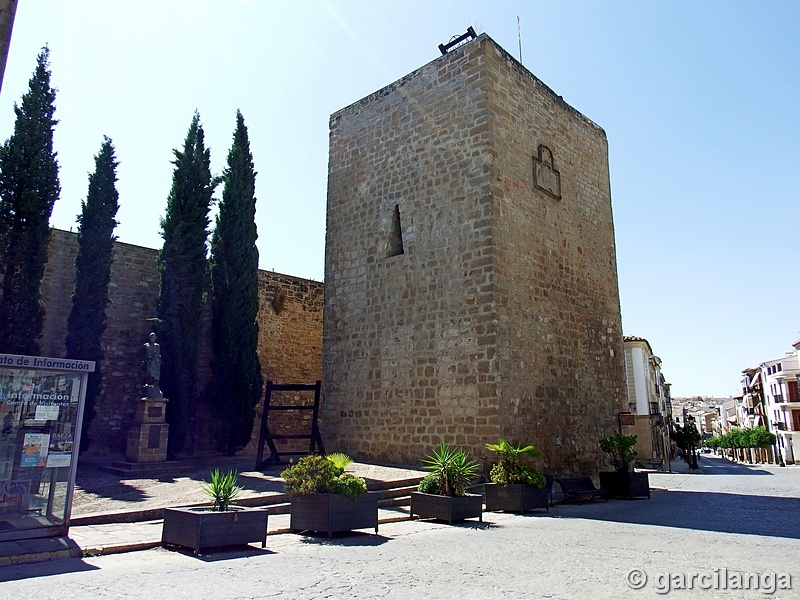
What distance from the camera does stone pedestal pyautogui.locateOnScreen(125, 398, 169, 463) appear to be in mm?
10953

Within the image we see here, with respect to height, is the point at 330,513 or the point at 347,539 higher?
the point at 330,513

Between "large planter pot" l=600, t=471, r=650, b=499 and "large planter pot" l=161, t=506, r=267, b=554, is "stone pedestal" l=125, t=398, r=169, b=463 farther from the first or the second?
"large planter pot" l=600, t=471, r=650, b=499

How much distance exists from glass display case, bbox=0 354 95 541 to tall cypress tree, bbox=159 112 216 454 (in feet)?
24.6

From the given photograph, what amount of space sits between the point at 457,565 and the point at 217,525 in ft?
6.99

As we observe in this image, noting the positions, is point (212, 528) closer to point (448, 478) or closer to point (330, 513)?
point (330, 513)

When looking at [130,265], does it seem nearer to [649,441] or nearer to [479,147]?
[479,147]

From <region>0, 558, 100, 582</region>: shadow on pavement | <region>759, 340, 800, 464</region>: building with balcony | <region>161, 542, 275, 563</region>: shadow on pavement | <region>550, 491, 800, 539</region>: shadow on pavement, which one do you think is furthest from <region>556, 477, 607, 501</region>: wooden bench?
<region>759, 340, 800, 464</region>: building with balcony

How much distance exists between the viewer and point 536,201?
11.6m

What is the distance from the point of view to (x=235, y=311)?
14445 millimetres

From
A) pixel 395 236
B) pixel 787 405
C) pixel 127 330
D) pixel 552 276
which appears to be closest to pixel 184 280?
pixel 127 330

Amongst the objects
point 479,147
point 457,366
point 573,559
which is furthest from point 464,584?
point 479,147

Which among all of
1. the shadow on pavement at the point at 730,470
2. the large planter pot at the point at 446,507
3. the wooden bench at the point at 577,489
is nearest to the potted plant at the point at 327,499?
the large planter pot at the point at 446,507

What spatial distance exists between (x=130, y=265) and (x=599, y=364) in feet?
36.6

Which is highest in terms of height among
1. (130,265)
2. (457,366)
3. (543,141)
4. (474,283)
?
(543,141)
